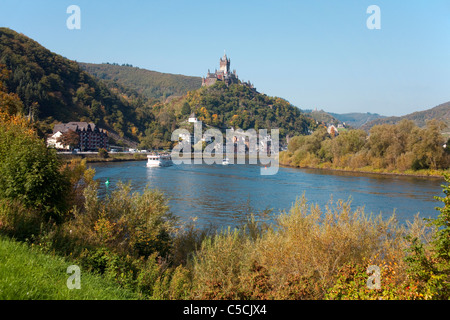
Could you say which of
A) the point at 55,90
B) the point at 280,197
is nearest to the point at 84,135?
the point at 55,90

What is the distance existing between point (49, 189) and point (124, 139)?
88111mm

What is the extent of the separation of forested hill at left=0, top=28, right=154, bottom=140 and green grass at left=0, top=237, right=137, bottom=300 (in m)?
65.7

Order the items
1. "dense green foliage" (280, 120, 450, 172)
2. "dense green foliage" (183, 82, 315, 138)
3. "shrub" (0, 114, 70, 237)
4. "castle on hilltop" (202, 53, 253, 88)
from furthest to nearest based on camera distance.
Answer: "castle on hilltop" (202, 53, 253, 88) < "dense green foliage" (183, 82, 315, 138) < "dense green foliage" (280, 120, 450, 172) < "shrub" (0, 114, 70, 237)

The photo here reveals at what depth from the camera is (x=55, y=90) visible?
8425 cm

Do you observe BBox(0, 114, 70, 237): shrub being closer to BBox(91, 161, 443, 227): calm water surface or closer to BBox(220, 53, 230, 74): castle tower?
BBox(91, 161, 443, 227): calm water surface

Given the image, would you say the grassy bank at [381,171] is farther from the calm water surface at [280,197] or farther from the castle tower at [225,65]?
the castle tower at [225,65]

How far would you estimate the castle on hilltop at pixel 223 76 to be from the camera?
584 ft

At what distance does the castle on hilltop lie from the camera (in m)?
178

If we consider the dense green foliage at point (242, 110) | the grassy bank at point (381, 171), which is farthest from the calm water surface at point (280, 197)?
the dense green foliage at point (242, 110)

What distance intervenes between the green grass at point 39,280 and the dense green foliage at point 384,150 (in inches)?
1794

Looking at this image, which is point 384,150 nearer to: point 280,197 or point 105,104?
point 280,197

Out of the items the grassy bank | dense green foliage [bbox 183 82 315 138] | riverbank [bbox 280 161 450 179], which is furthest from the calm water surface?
dense green foliage [bbox 183 82 315 138]

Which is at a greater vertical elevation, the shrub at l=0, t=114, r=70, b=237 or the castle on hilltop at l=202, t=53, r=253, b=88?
the castle on hilltop at l=202, t=53, r=253, b=88

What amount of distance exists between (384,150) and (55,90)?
2855 inches
